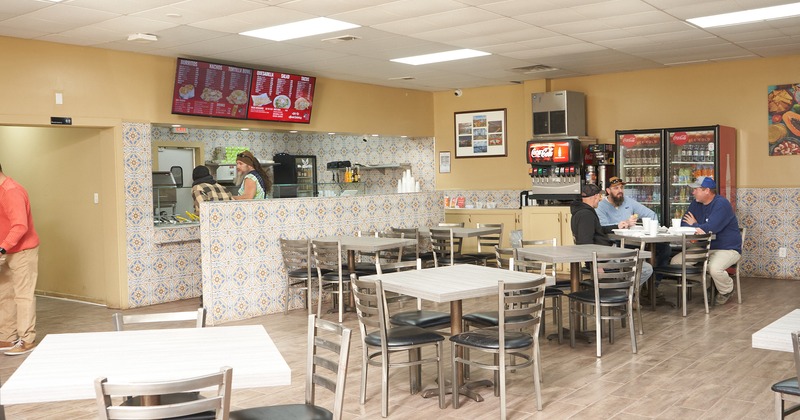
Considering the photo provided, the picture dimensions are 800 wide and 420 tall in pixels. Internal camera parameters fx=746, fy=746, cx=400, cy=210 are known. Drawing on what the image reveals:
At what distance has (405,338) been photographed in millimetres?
4582

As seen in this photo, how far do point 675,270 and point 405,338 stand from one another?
4.03 m

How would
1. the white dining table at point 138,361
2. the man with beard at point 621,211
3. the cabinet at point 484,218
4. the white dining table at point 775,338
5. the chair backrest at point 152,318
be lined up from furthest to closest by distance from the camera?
1. the cabinet at point 484,218
2. the man with beard at point 621,211
3. the chair backrest at point 152,318
4. the white dining table at point 775,338
5. the white dining table at point 138,361

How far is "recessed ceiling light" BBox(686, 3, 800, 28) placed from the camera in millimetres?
6930

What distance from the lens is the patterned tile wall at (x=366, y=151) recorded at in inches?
508

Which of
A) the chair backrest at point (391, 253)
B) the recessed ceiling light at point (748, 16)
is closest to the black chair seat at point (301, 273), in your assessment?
the chair backrest at point (391, 253)

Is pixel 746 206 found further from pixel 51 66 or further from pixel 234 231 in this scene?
pixel 51 66

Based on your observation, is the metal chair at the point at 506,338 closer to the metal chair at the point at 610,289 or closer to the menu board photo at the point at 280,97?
the metal chair at the point at 610,289

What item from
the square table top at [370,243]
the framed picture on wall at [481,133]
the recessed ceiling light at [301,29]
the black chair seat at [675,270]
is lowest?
the black chair seat at [675,270]

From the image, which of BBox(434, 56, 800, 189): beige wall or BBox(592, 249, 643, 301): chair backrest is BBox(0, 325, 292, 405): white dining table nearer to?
BBox(592, 249, 643, 301): chair backrest

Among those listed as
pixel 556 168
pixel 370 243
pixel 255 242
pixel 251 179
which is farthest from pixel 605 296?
pixel 556 168

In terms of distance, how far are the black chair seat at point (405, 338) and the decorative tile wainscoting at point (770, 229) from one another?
699 cm

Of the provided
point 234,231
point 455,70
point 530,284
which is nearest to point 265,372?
point 530,284

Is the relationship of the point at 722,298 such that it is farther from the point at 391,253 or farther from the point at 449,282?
the point at 449,282

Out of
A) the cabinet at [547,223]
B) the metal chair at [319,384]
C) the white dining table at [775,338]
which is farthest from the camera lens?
the cabinet at [547,223]
